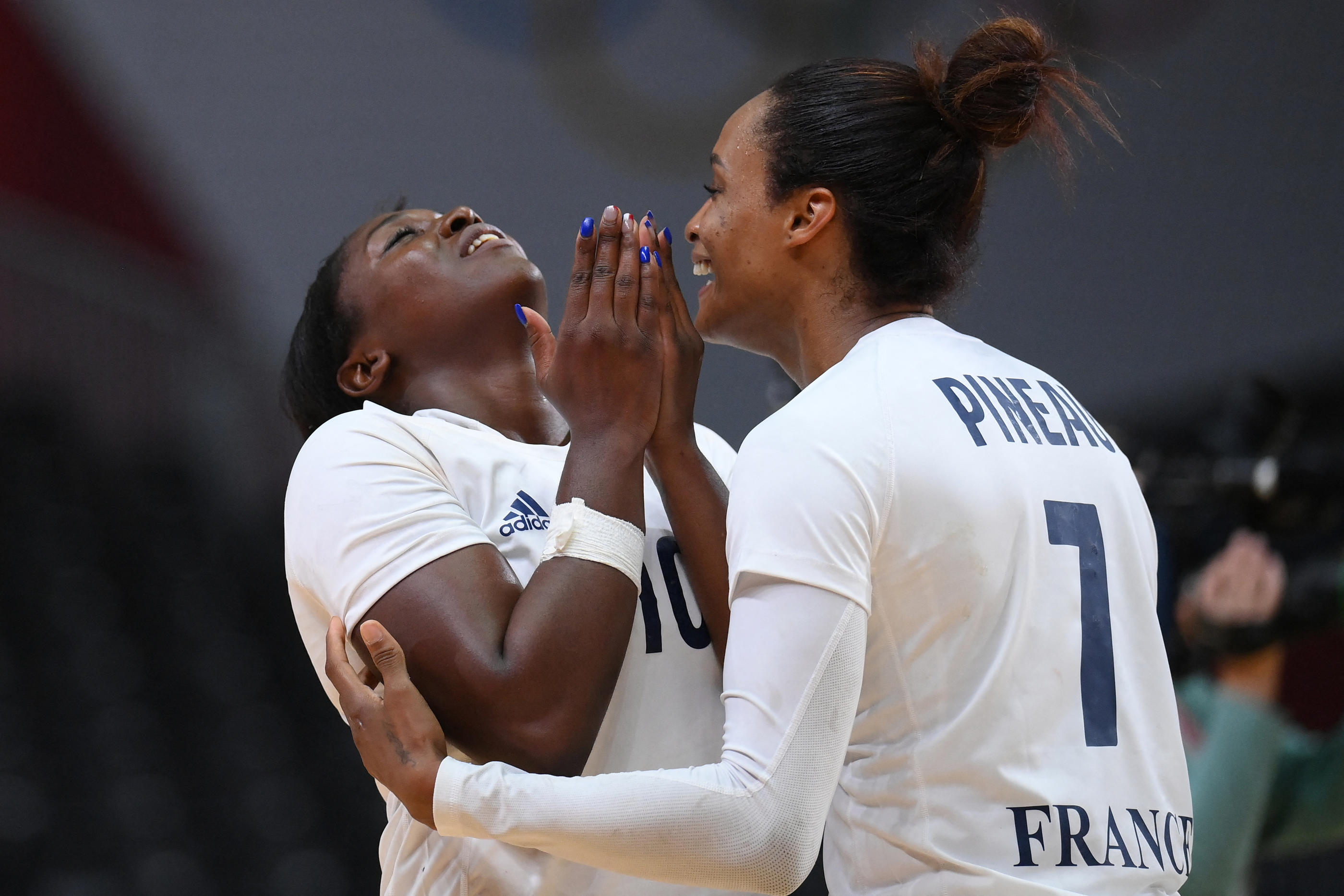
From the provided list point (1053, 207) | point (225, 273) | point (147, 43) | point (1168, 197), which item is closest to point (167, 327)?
point (225, 273)

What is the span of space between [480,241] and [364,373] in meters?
0.30

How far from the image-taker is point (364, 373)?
2256 millimetres

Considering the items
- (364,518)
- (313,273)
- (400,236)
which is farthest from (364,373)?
(313,273)

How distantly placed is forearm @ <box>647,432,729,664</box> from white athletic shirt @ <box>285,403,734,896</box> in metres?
0.06

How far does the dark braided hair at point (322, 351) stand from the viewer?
2.31m

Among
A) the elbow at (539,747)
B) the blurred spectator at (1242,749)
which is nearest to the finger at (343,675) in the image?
the elbow at (539,747)

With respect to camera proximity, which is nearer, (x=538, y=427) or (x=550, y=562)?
(x=550, y=562)

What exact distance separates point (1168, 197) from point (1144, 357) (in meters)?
0.63

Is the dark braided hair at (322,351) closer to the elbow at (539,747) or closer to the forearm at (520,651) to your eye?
the forearm at (520,651)

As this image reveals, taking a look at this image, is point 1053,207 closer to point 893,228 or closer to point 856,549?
point 893,228

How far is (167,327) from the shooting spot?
21.2 feet

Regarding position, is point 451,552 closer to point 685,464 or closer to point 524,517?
point 524,517

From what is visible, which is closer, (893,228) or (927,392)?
(927,392)

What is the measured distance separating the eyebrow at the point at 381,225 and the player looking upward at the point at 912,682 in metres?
1.00
